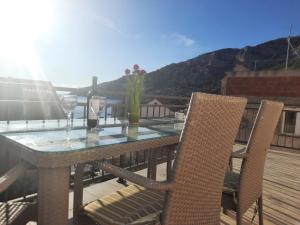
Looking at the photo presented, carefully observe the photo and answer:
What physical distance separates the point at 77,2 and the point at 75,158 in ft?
14.6

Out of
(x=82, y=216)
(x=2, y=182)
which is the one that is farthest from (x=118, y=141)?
(x=2, y=182)

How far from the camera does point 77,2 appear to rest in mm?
4898

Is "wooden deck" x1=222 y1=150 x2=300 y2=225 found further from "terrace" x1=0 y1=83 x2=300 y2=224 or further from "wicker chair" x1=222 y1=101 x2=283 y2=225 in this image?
"wicker chair" x1=222 y1=101 x2=283 y2=225

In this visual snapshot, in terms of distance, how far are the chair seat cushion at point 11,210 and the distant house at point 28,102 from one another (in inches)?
30.1

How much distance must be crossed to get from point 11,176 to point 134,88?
120 centimetres

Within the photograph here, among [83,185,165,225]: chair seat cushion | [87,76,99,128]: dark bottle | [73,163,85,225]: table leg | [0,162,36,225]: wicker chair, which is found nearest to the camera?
[0,162,36,225]: wicker chair

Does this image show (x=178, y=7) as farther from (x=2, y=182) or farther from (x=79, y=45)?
(x=2, y=182)

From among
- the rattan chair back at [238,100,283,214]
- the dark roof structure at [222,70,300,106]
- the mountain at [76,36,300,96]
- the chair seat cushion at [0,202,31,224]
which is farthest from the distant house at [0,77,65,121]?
the mountain at [76,36,300,96]

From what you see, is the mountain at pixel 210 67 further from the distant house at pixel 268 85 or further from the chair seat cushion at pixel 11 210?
the chair seat cushion at pixel 11 210

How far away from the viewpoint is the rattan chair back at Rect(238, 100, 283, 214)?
172 centimetres

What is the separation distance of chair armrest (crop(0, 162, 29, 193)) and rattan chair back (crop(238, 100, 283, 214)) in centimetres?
124

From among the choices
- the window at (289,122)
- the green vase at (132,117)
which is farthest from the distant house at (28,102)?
the window at (289,122)

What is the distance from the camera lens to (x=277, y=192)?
10.5ft

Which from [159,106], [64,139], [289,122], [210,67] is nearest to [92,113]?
[64,139]
